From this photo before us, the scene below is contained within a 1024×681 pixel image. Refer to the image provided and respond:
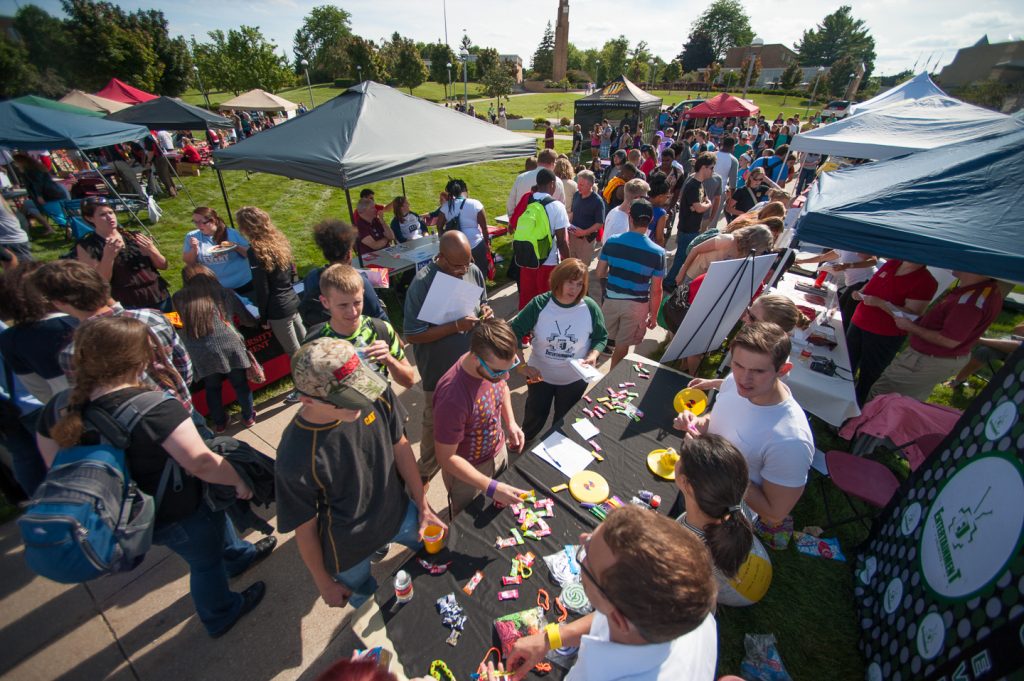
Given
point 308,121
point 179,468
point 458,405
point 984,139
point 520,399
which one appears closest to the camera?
point 179,468

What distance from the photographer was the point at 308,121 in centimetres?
540

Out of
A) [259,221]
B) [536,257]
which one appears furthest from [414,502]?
[536,257]

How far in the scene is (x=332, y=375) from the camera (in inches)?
62.7

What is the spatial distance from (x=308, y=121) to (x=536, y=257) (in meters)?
3.59

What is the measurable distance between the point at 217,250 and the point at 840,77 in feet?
249

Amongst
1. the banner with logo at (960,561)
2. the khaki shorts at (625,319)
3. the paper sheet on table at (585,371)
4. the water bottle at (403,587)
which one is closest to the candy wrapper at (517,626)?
the water bottle at (403,587)

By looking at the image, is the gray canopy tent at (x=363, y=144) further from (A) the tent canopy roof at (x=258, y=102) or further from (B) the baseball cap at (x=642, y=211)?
(A) the tent canopy roof at (x=258, y=102)

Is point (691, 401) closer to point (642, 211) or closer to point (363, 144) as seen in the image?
point (642, 211)

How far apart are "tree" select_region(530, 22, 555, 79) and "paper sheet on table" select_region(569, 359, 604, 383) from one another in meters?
88.0

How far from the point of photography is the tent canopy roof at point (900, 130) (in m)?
5.50

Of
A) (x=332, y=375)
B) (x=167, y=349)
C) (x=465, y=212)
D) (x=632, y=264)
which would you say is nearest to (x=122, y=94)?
(x=465, y=212)

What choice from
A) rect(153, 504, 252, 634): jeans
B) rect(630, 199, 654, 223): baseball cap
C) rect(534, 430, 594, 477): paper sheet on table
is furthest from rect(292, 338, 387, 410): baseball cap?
rect(630, 199, 654, 223): baseball cap

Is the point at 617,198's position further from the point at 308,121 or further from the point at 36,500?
the point at 36,500

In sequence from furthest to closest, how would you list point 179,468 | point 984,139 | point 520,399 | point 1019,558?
point 520,399
point 984,139
point 179,468
point 1019,558
